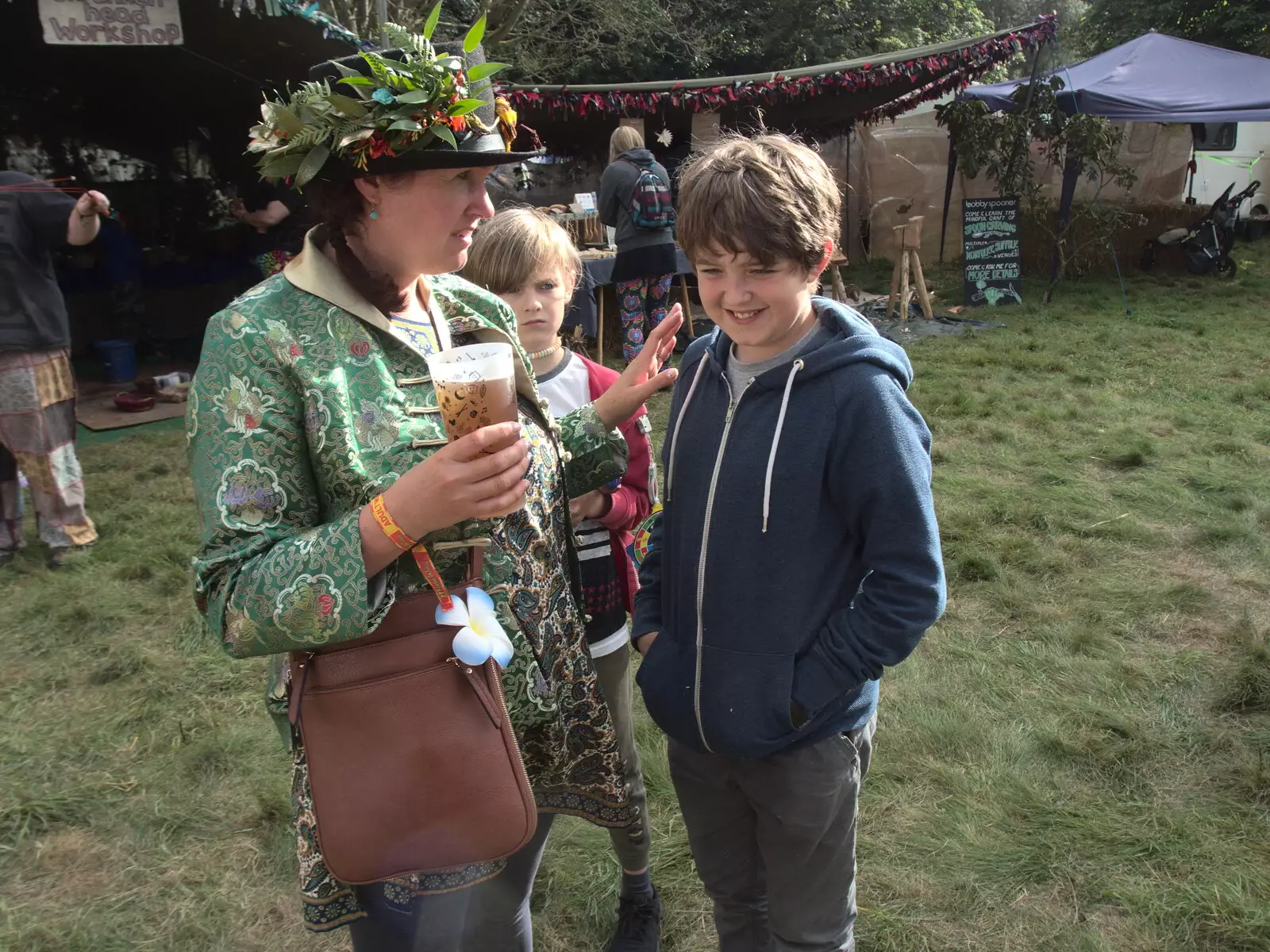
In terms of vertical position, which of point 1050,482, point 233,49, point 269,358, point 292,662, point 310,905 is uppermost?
point 233,49

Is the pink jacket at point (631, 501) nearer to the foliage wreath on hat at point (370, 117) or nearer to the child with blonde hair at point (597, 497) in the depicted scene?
the child with blonde hair at point (597, 497)

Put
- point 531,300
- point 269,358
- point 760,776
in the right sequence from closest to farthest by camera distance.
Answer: point 269,358
point 760,776
point 531,300

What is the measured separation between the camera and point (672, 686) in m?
1.59

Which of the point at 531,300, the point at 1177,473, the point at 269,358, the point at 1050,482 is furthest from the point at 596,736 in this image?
the point at 1177,473

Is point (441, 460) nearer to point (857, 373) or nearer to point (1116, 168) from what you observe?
point (857, 373)

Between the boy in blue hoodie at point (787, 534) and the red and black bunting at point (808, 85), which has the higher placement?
the red and black bunting at point (808, 85)

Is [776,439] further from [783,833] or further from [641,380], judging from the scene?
[783,833]

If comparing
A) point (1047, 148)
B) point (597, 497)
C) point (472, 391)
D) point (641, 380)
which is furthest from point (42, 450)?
point (1047, 148)

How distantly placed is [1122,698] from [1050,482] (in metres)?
2.08

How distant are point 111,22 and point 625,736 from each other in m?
6.07

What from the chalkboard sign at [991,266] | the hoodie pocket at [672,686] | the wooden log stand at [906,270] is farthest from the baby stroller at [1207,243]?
the hoodie pocket at [672,686]

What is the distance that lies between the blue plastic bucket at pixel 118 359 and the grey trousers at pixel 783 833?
8.21 meters

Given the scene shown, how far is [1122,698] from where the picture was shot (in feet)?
9.73

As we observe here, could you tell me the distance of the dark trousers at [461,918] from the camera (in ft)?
4.60
